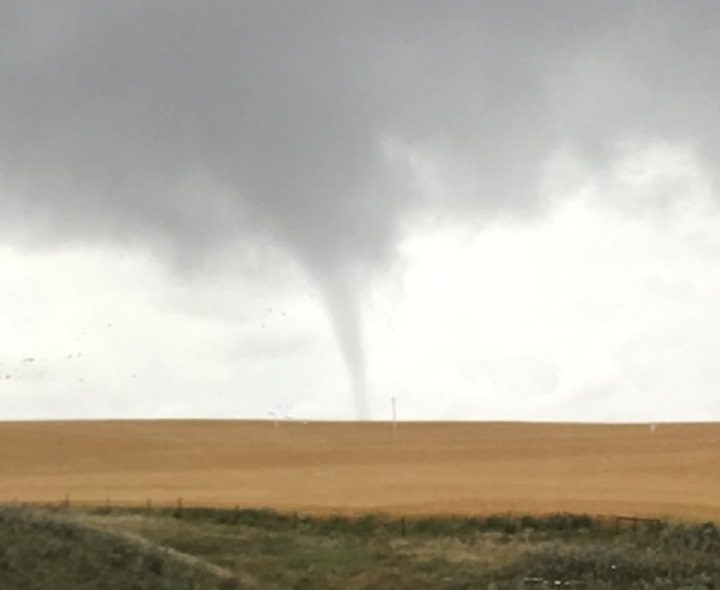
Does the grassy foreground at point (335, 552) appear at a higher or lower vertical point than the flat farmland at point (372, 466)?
lower

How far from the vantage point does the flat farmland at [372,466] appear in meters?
47.8

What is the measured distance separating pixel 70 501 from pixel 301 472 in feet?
38.1

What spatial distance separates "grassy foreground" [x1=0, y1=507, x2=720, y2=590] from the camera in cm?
3266

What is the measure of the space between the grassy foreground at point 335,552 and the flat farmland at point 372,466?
9.59 feet

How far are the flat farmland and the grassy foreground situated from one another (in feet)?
9.59

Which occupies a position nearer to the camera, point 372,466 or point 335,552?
point 335,552

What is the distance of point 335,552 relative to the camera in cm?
3831

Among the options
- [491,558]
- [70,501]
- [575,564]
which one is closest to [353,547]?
[491,558]

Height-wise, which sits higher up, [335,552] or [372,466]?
[372,466]

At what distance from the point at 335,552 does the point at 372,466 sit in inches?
753

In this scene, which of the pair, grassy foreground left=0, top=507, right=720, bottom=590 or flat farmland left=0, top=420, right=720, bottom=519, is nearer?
grassy foreground left=0, top=507, right=720, bottom=590

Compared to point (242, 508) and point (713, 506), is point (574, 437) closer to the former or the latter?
point (713, 506)

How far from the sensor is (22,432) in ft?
213

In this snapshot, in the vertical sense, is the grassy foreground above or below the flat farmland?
below
